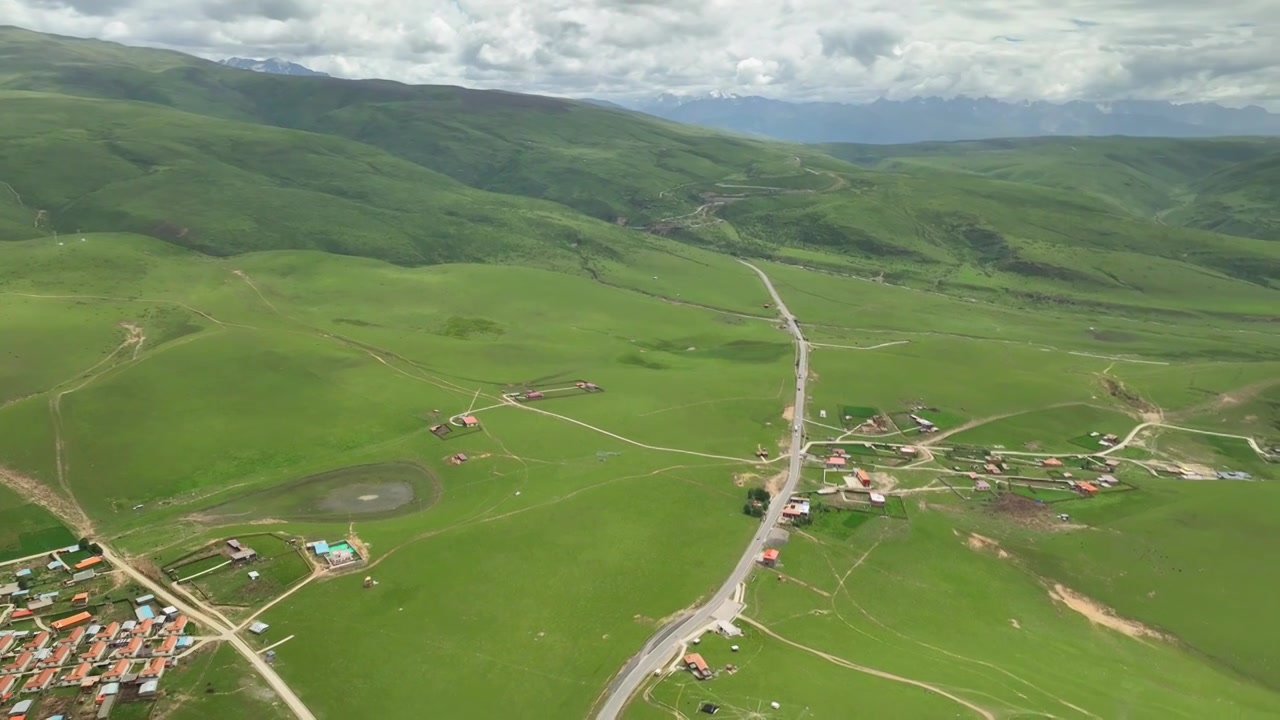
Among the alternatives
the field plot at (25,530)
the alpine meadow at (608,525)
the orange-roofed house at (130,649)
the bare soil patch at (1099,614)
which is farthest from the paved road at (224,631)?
the bare soil patch at (1099,614)

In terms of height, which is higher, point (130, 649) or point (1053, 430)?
point (1053, 430)

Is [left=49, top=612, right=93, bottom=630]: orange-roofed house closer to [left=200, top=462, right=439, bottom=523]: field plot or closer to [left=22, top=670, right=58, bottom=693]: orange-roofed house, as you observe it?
[left=22, top=670, right=58, bottom=693]: orange-roofed house

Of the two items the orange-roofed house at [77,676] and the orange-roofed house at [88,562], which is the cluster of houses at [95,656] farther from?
the orange-roofed house at [88,562]

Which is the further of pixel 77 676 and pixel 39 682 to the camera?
pixel 77 676

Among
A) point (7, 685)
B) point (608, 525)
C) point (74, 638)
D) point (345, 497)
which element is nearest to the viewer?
point (7, 685)

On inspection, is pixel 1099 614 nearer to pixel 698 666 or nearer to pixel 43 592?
pixel 698 666

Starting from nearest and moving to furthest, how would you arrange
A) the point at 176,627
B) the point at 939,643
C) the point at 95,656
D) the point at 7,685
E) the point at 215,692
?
the point at 7,685 → the point at 215,692 → the point at 95,656 → the point at 176,627 → the point at 939,643

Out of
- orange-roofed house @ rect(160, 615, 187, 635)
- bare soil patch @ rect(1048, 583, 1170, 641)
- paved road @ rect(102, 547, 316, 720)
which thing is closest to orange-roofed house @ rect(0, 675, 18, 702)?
orange-roofed house @ rect(160, 615, 187, 635)

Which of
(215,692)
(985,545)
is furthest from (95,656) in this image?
(985,545)
